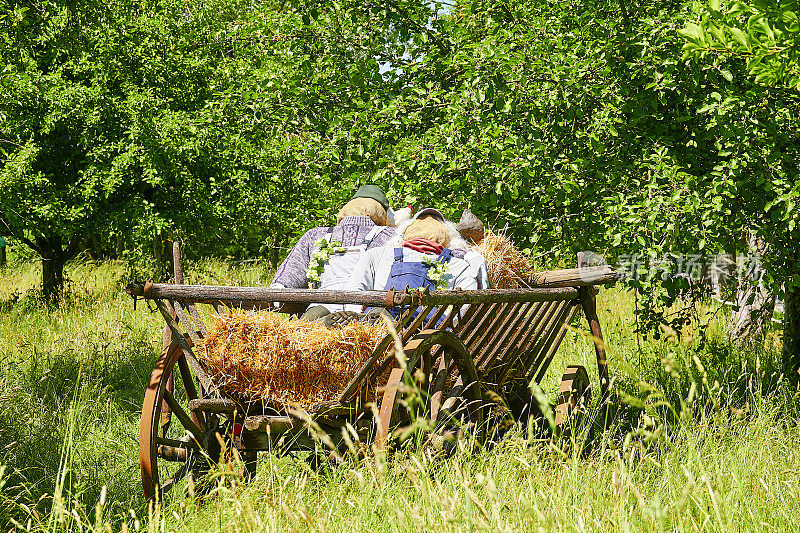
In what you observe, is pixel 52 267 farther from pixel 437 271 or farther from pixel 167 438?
pixel 437 271

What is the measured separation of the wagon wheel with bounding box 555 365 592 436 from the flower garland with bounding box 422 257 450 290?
1018 millimetres

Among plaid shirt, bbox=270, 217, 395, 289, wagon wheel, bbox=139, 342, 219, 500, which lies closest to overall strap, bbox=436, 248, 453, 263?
plaid shirt, bbox=270, 217, 395, 289

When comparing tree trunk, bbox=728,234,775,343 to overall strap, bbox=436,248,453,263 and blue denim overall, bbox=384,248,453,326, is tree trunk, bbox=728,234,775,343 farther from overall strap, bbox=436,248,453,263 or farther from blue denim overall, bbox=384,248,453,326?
blue denim overall, bbox=384,248,453,326

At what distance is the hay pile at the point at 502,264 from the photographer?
4527 mm

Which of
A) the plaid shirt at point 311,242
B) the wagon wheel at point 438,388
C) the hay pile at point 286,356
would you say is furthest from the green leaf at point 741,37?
the plaid shirt at point 311,242

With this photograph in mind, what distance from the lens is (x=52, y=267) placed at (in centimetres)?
1150

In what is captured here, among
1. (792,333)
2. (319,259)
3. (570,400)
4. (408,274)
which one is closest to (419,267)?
(408,274)

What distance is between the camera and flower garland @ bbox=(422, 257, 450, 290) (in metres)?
4.28

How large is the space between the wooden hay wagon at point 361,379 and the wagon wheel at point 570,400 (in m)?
0.03

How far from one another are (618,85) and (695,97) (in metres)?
0.50

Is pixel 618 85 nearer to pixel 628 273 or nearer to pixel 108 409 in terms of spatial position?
pixel 628 273

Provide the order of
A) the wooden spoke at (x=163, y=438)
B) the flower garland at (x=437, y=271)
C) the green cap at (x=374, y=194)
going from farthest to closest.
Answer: the green cap at (x=374, y=194) → the flower garland at (x=437, y=271) → the wooden spoke at (x=163, y=438)

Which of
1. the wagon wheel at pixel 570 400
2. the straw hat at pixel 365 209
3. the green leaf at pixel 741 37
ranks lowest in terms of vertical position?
the wagon wheel at pixel 570 400

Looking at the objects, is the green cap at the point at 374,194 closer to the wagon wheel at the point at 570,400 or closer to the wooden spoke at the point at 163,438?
the wagon wheel at the point at 570,400
